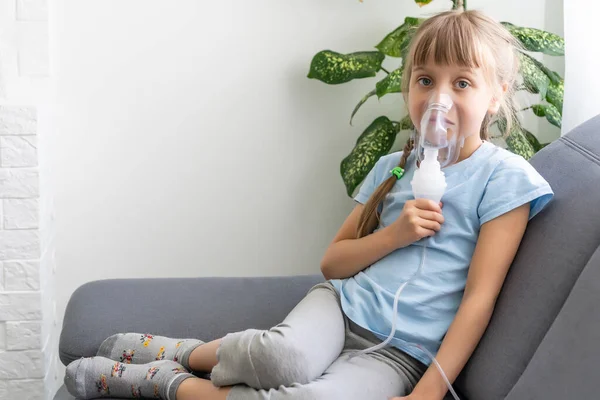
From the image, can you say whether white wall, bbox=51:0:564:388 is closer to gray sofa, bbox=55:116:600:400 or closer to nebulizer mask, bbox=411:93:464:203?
gray sofa, bbox=55:116:600:400

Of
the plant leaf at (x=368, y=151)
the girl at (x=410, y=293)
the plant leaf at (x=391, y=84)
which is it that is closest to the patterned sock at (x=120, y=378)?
the girl at (x=410, y=293)

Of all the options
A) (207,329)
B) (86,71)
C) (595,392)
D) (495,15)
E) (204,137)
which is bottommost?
(207,329)

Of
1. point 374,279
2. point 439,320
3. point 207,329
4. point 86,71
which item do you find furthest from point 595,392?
point 86,71

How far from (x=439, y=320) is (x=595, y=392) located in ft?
1.47

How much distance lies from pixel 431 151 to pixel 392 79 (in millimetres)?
897

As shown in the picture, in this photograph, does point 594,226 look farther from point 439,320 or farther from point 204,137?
point 204,137

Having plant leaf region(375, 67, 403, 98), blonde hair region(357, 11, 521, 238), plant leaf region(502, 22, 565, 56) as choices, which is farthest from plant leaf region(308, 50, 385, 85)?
blonde hair region(357, 11, 521, 238)

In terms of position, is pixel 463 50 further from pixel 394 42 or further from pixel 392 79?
pixel 394 42

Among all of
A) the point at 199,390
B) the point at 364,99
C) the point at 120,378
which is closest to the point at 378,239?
the point at 199,390

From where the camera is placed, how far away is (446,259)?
1.54m

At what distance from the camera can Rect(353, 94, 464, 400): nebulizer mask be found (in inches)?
58.7

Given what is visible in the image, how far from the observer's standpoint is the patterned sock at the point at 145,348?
1585 mm

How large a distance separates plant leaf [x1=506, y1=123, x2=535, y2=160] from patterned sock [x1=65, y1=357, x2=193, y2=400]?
121 cm

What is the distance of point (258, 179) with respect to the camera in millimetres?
2723
